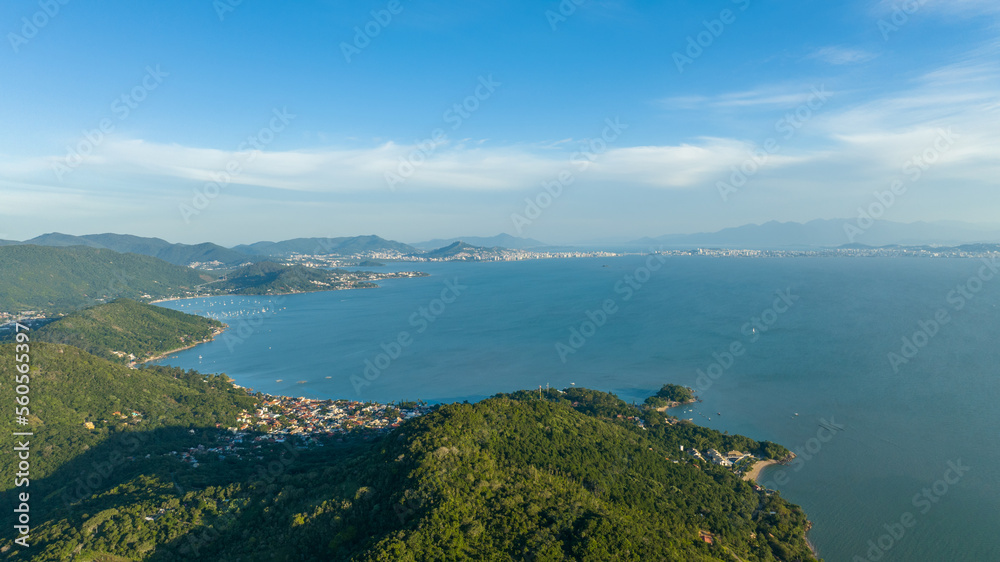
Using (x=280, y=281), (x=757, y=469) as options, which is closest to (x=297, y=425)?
(x=757, y=469)

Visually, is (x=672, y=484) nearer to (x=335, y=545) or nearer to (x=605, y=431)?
(x=605, y=431)

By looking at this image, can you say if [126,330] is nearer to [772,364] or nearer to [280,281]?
[280,281]

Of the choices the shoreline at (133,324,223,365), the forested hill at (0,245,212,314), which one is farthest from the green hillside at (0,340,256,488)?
the forested hill at (0,245,212,314)
